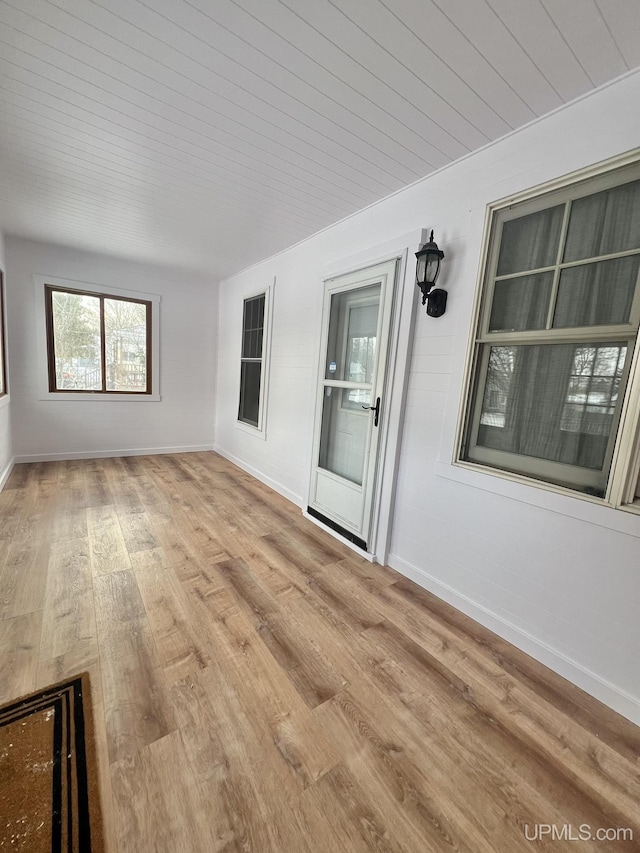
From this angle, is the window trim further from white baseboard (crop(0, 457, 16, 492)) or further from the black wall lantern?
white baseboard (crop(0, 457, 16, 492))

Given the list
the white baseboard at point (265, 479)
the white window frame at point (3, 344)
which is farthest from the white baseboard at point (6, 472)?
the white baseboard at point (265, 479)

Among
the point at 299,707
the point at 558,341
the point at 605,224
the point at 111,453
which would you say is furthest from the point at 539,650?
the point at 111,453

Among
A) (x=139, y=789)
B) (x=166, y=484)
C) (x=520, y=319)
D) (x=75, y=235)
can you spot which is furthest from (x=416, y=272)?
(x=75, y=235)

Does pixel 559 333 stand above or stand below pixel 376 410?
above

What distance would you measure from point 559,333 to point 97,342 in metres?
5.27

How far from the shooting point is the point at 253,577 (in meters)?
2.32

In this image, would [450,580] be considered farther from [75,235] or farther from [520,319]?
[75,235]

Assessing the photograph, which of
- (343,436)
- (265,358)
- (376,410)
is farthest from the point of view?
(265,358)

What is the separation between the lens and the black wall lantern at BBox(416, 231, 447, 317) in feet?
6.82

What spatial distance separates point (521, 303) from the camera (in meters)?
1.88

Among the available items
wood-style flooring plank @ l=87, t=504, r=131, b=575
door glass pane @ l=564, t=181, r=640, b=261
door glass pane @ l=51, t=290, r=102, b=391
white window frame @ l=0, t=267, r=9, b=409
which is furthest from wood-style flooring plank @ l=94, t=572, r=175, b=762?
door glass pane @ l=51, t=290, r=102, b=391

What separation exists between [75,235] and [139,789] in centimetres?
487

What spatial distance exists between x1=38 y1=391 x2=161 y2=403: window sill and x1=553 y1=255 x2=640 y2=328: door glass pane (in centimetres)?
510

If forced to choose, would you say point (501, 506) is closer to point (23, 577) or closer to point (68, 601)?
point (68, 601)
